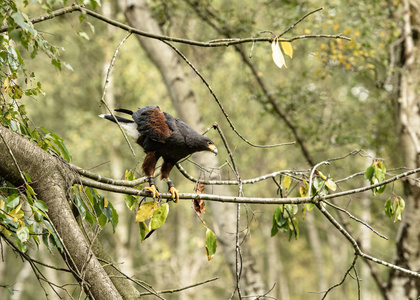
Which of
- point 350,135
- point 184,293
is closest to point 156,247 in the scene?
point 184,293

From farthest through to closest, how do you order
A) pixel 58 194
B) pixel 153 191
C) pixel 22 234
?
pixel 153 191 → pixel 58 194 → pixel 22 234

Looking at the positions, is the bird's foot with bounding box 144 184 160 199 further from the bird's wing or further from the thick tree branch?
the bird's wing

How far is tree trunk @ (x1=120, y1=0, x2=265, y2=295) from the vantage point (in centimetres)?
700

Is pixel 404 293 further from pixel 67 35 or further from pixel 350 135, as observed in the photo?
pixel 67 35

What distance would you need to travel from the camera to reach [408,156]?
7383mm

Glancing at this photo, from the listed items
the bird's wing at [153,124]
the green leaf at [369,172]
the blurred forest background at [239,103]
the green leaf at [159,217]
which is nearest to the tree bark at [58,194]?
the green leaf at [159,217]

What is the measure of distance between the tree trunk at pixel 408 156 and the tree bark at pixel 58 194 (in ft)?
19.3

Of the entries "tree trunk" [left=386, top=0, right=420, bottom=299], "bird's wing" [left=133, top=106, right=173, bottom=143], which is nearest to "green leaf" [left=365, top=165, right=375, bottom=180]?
"bird's wing" [left=133, top=106, right=173, bottom=143]

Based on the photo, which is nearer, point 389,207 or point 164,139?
point 389,207

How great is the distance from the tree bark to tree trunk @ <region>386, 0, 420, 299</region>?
587 cm

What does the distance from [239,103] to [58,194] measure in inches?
802

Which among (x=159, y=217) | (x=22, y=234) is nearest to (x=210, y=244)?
(x=159, y=217)

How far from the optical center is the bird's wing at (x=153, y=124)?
14.0 ft

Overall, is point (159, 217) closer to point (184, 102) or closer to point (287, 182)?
point (287, 182)
